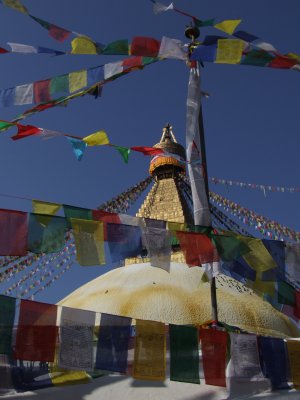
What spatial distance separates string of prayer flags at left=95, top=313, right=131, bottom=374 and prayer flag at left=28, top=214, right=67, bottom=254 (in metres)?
0.96

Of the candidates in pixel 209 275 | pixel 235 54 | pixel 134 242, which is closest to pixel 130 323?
pixel 134 242

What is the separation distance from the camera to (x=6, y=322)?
4.61 metres

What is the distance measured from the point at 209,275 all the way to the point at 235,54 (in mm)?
3159

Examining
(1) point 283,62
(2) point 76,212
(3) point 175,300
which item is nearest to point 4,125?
(2) point 76,212

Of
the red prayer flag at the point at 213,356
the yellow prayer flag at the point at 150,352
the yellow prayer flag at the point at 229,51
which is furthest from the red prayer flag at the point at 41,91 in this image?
the red prayer flag at the point at 213,356

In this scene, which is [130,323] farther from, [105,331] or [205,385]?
[205,385]

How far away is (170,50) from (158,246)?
9.90 ft

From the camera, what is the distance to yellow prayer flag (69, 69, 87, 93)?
6.74 metres

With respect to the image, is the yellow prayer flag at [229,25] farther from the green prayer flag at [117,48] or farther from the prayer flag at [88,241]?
the prayer flag at [88,241]

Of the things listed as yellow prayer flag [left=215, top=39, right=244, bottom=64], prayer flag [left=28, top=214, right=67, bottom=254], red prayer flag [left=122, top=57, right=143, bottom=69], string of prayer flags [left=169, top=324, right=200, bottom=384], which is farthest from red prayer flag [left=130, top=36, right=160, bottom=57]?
string of prayer flags [left=169, top=324, right=200, bottom=384]

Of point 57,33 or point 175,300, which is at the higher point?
point 57,33

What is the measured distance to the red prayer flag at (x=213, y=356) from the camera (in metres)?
5.33

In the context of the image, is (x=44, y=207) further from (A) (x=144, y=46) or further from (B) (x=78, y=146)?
(A) (x=144, y=46)

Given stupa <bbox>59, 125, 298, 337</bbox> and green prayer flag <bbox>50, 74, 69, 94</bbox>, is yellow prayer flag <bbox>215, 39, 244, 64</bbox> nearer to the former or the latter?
green prayer flag <bbox>50, 74, 69, 94</bbox>
